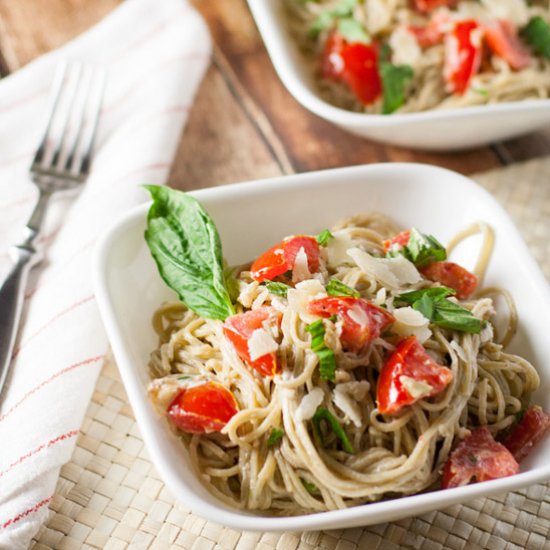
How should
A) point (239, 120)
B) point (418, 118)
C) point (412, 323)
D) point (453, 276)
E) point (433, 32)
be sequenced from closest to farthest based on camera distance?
point (412, 323) < point (453, 276) < point (418, 118) < point (433, 32) < point (239, 120)

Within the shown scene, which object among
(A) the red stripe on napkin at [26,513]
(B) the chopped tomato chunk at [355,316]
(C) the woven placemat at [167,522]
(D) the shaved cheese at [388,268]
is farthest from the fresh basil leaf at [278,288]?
(A) the red stripe on napkin at [26,513]

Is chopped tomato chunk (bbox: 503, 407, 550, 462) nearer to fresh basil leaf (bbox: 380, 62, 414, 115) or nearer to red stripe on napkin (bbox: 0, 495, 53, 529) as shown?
red stripe on napkin (bbox: 0, 495, 53, 529)

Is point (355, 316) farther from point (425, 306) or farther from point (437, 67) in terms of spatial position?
point (437, 67)

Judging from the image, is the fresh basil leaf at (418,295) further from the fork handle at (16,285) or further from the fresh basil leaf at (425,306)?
the fork handle at (16,285)

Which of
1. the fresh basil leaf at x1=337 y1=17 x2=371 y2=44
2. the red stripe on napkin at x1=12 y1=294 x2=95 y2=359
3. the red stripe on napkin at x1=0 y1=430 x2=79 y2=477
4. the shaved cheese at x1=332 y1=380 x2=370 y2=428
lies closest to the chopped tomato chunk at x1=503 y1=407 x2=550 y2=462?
the shaved cheese at x1=332 y1=380 x2=370 y2=428

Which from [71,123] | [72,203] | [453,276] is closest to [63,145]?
[71,123]

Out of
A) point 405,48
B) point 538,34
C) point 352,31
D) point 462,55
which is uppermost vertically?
point 352,31

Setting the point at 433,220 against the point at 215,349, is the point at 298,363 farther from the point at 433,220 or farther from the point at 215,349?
the point at 433,220
